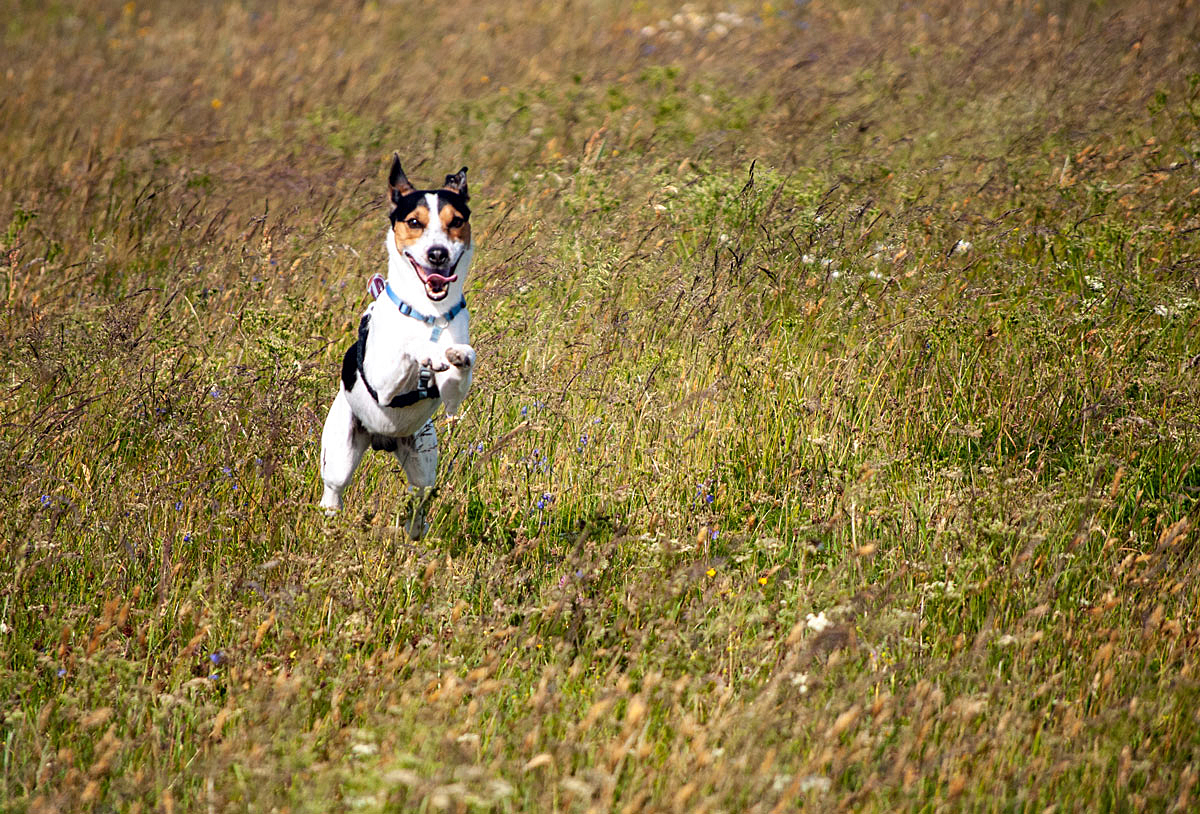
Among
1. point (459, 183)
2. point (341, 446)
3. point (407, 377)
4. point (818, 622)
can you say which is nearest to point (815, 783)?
point (818, 622)

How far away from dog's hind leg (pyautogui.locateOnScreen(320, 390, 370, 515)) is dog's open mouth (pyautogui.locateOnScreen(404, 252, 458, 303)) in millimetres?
714

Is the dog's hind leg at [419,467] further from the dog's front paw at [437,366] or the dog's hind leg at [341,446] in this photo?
the dog's front paw at [437,366]

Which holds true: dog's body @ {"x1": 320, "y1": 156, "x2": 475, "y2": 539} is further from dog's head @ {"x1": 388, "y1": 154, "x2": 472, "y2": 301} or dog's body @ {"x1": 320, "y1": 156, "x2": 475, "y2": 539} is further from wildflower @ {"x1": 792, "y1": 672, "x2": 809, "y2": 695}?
wildflower @ {"x1": 792, "y1": 672, "x2": 809, "y2": 695}

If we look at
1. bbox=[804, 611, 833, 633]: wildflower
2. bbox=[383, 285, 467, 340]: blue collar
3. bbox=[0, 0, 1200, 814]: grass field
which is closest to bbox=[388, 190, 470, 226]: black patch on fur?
bbox=[383, 285, 467, 340]: blue collar

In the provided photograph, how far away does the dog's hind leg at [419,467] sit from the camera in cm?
378

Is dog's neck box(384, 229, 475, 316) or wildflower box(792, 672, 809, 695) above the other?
dog's neck box(384, 229, 475, 316)

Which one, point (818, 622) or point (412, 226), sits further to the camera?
point (412, 226)

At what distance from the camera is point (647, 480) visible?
4.21 m

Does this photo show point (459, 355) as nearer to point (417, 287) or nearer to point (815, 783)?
point (417, 287)

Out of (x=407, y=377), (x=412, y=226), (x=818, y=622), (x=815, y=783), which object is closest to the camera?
(x=815, y=783)

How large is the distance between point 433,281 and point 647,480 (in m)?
1.43

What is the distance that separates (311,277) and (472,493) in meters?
1.99

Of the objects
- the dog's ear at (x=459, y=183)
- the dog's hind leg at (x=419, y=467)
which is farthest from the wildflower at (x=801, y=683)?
the dog's ear at (x=459, y=183)

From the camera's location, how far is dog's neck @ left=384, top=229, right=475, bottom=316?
10.7 feet
